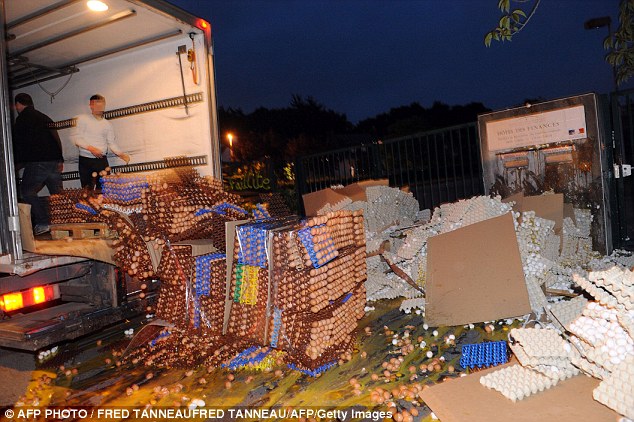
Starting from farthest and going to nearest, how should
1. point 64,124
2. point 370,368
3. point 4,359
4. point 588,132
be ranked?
point 64,124 → point 588,132 → point 4,359 → point 370,368

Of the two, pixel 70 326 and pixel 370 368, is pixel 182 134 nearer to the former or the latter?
pixel 70 326

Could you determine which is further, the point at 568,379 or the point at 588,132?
the point at 588,132

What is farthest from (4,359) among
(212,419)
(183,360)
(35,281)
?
(212,419)

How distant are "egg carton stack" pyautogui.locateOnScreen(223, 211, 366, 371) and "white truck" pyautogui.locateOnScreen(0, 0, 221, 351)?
1.67 metres

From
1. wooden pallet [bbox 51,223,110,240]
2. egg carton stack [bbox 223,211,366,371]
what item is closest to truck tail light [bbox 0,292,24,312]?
wooden pallet [bbox 51,223,110,240]

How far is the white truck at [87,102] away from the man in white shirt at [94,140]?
0.16m

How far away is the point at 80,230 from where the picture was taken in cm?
568

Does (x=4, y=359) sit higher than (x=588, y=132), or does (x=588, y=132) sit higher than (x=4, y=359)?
(x=588, y=132)

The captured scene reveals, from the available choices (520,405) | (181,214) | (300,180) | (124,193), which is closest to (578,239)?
(520,405)

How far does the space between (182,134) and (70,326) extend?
326cm

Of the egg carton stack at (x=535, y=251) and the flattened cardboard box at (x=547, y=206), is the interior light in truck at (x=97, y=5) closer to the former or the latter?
the egg carton stack at (x=535, y=251)

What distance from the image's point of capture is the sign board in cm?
694

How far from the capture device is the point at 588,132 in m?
6.85

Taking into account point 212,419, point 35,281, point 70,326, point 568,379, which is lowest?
point 212,419
